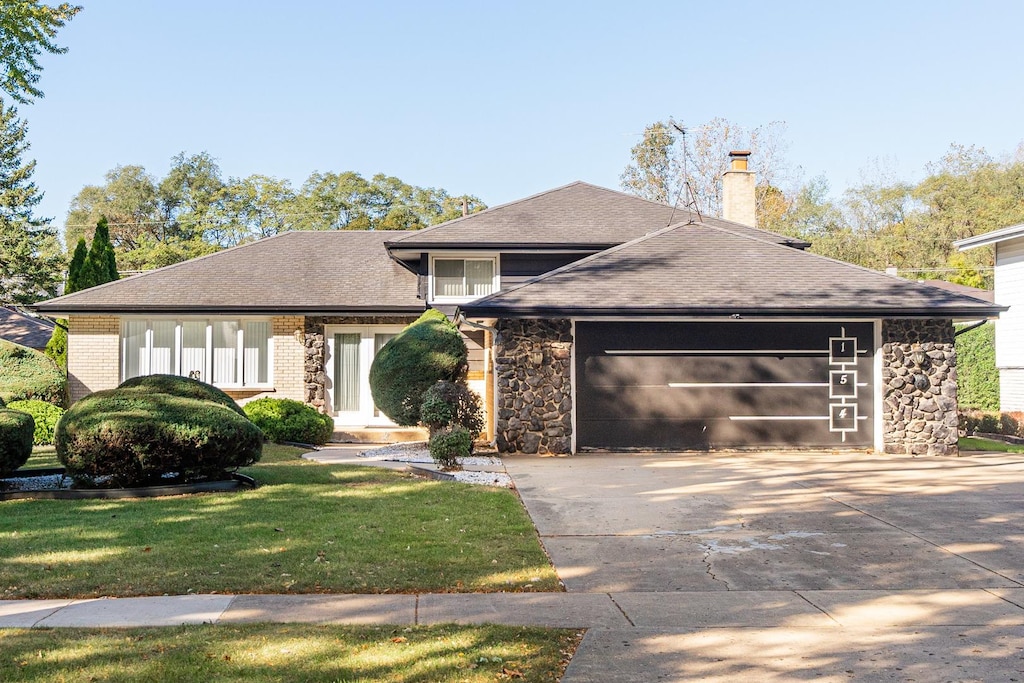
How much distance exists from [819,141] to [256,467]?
36211 mm

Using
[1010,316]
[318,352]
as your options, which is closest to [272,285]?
[318,352]

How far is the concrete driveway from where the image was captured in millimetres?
5095

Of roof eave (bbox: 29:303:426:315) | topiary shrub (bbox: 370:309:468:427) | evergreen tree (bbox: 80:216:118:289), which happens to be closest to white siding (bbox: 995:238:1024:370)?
topiary shrub (bbox: 370:309:468:427)

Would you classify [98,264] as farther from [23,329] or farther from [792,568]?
[792,568]

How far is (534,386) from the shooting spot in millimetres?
14836

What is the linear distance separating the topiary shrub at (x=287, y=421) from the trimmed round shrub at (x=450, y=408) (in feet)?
12.2

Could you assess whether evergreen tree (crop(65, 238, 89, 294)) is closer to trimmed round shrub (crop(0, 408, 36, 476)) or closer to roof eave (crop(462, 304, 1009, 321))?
trimmed round shrub (crop(0, 408, 36, 476))

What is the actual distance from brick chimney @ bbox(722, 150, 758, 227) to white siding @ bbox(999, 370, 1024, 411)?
8192mm

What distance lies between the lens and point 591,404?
49.9ft

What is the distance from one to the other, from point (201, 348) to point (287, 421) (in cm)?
505

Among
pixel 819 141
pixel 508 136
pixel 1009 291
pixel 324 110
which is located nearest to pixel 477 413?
pixel 1009 291

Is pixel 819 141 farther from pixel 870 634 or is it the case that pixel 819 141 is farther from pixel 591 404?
pixel 870 634

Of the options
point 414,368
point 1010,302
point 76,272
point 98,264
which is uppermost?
point 98,264

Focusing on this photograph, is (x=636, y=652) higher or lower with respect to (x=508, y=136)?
lower
